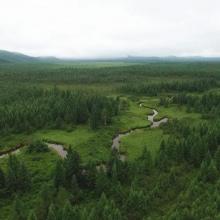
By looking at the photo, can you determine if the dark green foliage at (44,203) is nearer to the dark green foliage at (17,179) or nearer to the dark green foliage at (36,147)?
the dark green foliage at (17,179)

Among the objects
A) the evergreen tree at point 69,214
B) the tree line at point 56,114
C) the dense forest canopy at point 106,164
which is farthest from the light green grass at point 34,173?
the tree line at point 56,114

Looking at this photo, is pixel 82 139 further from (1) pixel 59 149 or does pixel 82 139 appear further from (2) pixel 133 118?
(2) pixel 133 118

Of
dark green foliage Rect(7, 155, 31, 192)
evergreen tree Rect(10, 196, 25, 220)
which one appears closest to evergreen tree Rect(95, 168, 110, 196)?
evergreen tree Rect(10, 196, 25, 220)

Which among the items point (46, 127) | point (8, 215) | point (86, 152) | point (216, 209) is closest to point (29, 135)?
point (46, 127)

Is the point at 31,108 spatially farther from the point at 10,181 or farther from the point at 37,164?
the point at 10,181

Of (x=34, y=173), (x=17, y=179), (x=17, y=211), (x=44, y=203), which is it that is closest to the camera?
(x=17, y=211)

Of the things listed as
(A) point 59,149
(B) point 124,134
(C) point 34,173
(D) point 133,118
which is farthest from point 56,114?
(C) point 34,173

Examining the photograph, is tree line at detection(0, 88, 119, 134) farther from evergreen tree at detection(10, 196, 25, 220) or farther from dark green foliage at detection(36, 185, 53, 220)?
dark green foliage at detection(36, 185, 53, 220)

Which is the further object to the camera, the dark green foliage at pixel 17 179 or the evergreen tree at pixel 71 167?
the evergreen tree at pixel 71 167
